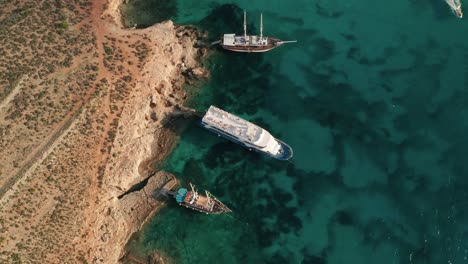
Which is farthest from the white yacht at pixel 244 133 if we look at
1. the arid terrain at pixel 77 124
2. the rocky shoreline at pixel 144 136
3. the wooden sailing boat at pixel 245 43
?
the wooden sailing boat at pixel 245 43

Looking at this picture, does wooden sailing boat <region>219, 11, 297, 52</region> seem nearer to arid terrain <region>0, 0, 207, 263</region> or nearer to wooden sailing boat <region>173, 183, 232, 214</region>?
arid terrain <region>0, 0, 207, 263</region>

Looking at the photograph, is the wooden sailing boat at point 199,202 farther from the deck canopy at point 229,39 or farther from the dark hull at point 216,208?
the deck canopy at point 229,39

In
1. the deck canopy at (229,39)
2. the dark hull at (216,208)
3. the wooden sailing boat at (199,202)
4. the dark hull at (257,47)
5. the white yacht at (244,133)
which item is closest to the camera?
the wooden sailing boat at (199,202)

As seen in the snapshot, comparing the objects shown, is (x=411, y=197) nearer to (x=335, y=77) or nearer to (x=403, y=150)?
(x=403, y=150)

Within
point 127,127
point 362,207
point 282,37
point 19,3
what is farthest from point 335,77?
point 19,3

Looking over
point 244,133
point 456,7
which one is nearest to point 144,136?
point 244,133

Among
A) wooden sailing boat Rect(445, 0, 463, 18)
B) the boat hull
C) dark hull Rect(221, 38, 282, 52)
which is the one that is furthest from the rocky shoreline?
wooden sailing boat Rect(445, 0, 463, 18)
